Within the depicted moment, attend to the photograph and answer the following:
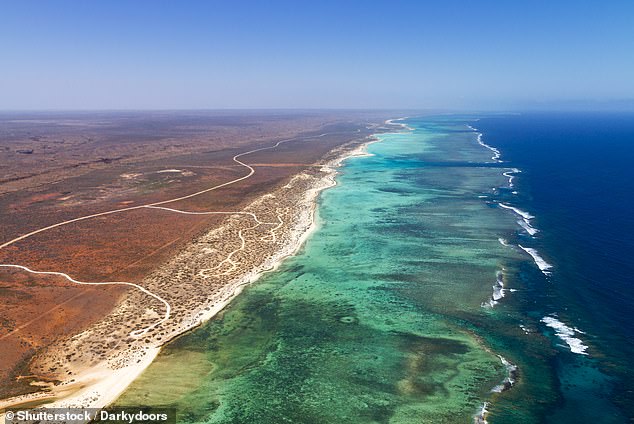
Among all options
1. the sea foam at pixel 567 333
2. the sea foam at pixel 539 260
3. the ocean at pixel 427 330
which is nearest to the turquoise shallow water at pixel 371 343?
the ocean at pixel 427 330

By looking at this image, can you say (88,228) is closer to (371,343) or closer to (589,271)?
(371,343)

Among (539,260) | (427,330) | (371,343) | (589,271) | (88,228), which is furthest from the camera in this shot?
(88,228)

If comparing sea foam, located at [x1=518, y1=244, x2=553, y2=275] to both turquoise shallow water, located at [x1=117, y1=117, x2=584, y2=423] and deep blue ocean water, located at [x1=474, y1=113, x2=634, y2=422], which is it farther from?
turquoise shallow water, located at [x1=117, y1=117, x2=584, y2=423]

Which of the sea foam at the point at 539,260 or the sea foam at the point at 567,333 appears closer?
the sea foam at the point at 567,333

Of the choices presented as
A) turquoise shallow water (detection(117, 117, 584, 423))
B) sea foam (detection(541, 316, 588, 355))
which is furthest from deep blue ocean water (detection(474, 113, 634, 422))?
turquoise shallow water (detection(117, 117, 584, 423))

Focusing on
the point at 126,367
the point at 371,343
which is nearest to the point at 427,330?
the point at 371,343

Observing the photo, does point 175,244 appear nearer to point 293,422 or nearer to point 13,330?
point 13,330

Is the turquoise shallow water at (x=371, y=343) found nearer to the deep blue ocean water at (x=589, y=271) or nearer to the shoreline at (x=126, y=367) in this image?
the shoreline at (x=126, y=367)

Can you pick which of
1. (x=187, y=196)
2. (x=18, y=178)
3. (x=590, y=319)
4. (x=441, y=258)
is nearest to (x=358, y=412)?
(x=590, y=319)
